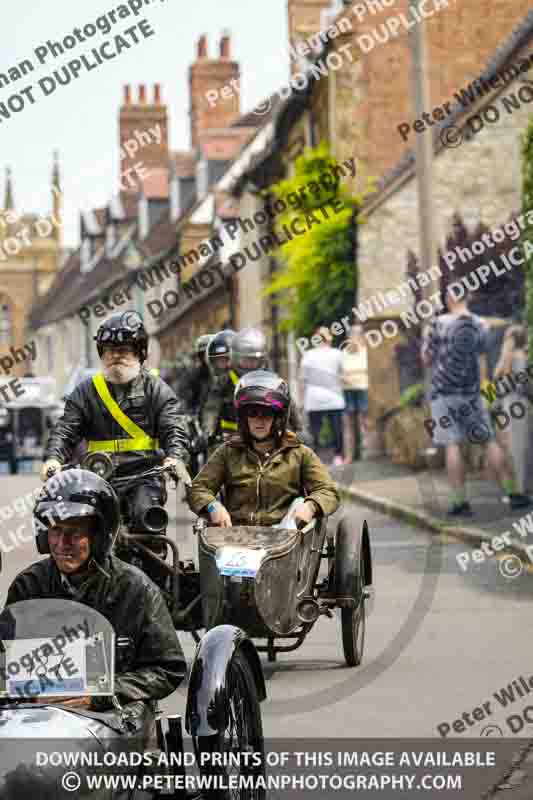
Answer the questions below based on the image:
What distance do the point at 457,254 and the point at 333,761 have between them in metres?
14.0

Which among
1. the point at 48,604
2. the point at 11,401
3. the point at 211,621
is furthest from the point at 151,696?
the point at 11,401

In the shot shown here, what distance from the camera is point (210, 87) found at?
2116 inches

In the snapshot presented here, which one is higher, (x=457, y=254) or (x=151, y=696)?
(x=457, y=254)

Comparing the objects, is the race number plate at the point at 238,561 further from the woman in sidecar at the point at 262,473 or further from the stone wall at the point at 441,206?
the stone wall at the point at 441,206

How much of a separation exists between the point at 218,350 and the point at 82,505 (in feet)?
24.4

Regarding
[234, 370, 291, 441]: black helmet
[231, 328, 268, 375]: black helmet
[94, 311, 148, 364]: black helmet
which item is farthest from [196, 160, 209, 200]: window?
[234, 370, 291, 441]: black helmet

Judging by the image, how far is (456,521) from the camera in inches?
529

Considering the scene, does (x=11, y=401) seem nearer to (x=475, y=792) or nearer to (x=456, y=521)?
(x=456, y=521)

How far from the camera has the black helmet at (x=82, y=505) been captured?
4281 millimetres

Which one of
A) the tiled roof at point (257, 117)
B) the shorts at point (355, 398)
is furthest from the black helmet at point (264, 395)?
the tiled roof at point (257, 117)

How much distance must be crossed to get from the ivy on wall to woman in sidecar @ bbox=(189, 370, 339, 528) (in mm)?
19405

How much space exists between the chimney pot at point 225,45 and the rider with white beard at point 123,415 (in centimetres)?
4553

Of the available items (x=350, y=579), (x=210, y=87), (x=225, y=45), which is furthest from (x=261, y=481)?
(x=210, y=87)

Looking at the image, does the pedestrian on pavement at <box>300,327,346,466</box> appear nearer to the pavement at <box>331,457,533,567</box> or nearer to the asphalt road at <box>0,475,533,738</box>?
the pavement at <box>331,457,533,567</box>
